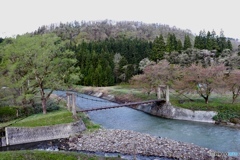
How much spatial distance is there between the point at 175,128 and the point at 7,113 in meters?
15.6

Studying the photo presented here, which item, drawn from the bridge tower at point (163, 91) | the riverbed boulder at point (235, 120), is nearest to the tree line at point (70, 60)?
the bridge tower at point (163, 91)

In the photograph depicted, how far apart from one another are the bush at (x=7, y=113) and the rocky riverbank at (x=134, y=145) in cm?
765

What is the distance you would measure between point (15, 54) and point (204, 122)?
2002cm

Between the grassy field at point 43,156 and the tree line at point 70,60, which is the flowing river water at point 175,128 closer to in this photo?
the tree line at point 70,60

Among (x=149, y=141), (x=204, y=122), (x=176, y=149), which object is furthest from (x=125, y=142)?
(x=204, y=122)

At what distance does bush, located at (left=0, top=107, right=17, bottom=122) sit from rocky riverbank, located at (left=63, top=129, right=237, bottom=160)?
25.1 ft

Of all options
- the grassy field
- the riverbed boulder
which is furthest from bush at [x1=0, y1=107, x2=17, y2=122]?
the riverbed boulder

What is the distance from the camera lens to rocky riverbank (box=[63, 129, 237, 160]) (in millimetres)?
15305

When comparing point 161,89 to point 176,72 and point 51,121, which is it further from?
point 51,121

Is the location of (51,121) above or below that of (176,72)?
below

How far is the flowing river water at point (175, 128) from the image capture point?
61.1 ft

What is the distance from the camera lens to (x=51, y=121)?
789 inches

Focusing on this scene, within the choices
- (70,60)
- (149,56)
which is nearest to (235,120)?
(70,60)

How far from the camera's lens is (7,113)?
22859 millimetres
